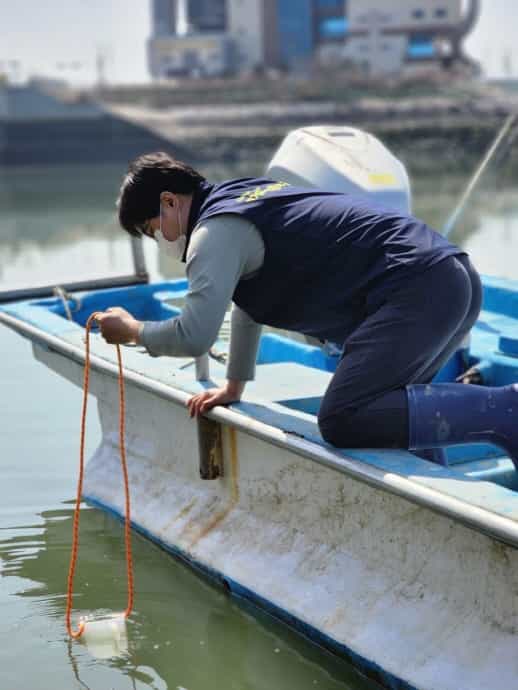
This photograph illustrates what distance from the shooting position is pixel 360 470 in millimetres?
3115

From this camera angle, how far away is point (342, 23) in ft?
225

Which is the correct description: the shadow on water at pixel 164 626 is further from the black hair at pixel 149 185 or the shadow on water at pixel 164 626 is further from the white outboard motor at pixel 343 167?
the white outboard motor at pixel 343 167

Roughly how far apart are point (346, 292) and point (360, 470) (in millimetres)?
502

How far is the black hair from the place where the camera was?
10.7 feet

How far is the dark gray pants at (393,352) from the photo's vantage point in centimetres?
316

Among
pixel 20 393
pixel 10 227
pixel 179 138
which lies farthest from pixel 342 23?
pixel 20 393

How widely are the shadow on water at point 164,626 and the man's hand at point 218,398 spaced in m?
0.66

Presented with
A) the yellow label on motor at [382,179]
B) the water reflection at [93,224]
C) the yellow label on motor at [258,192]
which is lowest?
the water reflection at [93,224]

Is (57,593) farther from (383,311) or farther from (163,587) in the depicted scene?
(383,311)

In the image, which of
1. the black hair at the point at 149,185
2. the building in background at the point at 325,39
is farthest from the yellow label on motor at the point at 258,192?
the building in background at the point at 325,39

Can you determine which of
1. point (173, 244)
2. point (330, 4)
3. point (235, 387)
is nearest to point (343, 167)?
point (235, 387)

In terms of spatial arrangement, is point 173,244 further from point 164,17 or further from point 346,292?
point 164,17

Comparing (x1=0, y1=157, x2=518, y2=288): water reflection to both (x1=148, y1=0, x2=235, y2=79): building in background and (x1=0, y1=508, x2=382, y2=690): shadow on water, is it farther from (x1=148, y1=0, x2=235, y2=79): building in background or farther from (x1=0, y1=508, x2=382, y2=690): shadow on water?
(x1=148, y1=0, x2=235, y2=79): building in background

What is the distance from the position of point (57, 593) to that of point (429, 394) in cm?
167
